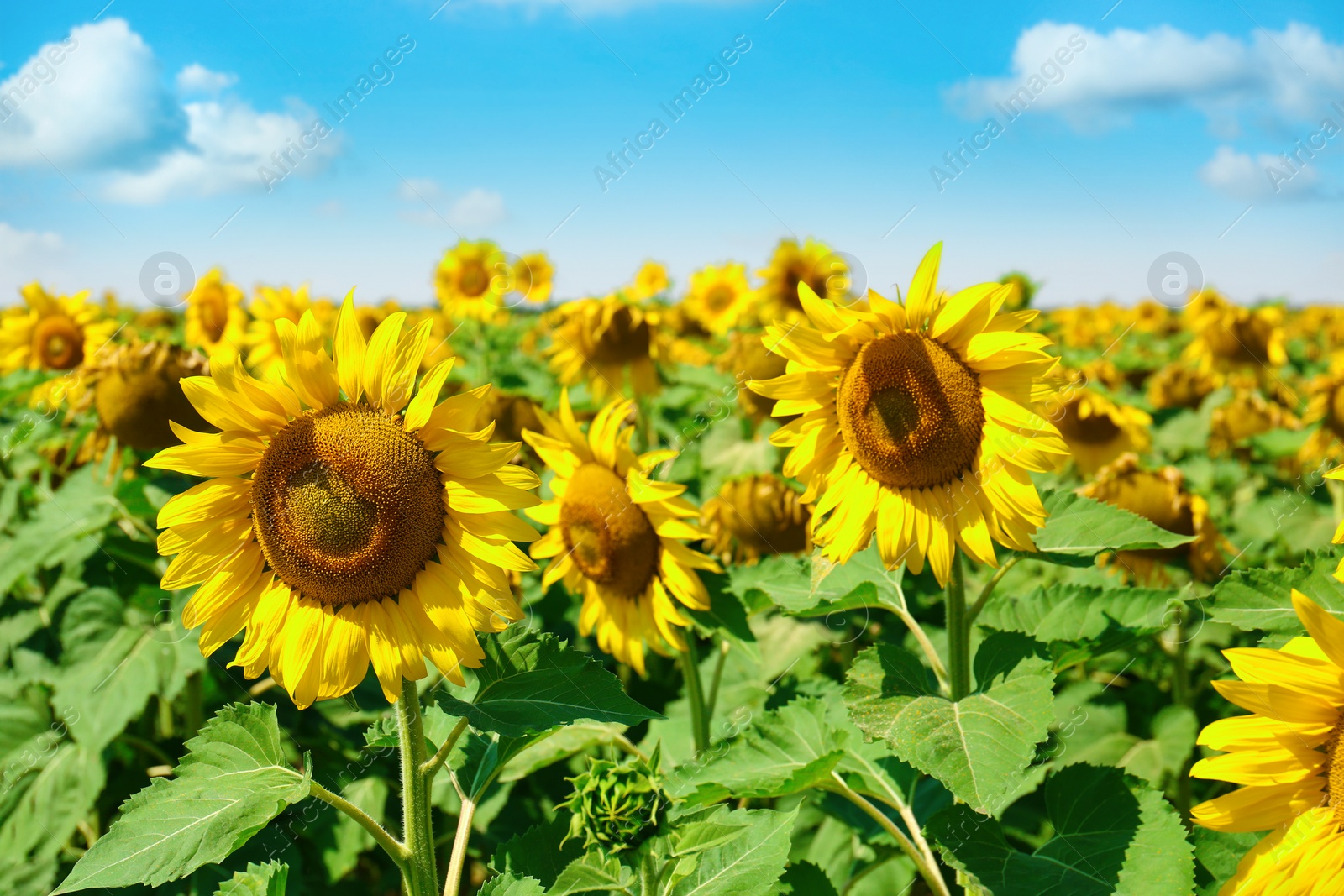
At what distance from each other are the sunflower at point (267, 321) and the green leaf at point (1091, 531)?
5.08m

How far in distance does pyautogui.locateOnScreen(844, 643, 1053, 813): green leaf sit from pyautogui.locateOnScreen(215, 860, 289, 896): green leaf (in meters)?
1.32

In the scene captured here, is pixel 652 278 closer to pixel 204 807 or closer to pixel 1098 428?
pixel 1098 428

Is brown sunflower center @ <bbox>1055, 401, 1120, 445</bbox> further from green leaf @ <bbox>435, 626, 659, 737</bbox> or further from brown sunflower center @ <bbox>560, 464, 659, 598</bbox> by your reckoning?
green leaf @ <bbox>435, 626, 659, 737</bbox>

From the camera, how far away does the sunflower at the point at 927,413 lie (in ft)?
7.06

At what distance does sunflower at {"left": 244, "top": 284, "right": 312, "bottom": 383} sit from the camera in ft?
20.5

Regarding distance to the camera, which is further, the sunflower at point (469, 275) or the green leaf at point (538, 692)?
the sunflower at point (469, 275)

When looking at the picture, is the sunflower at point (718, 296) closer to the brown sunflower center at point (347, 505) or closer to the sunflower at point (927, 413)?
the sunflower at point (927, 413)

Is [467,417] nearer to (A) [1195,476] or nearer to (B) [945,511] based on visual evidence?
(B) [945,511]

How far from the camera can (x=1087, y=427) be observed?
5191mm

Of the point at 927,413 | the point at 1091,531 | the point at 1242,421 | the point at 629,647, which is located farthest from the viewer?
the point at 1242,421

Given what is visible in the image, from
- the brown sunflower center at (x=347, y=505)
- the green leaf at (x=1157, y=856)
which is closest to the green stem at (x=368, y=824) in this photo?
the brown sunflower center at (x=347, y=505)

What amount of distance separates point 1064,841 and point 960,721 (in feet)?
1.34

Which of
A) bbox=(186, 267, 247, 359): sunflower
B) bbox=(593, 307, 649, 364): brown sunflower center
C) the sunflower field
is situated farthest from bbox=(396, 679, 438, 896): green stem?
bbox=(186, 267, 247, 359): sunflower

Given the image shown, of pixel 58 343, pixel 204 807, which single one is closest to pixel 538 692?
pixel 204 807
